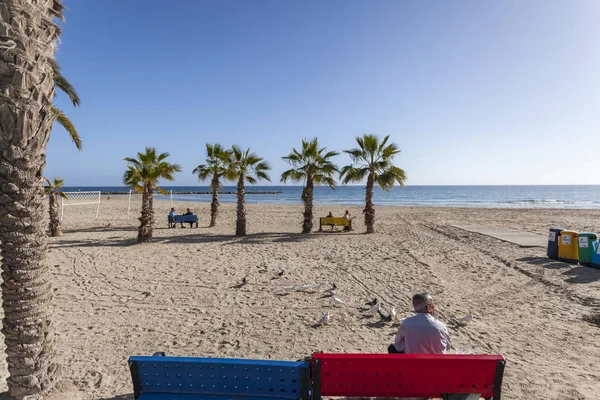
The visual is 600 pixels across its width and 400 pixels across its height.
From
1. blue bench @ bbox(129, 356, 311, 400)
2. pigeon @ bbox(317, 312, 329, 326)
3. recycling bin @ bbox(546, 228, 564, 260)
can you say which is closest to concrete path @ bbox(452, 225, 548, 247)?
recycling bin @ bbox(546, 228, 564, 260)

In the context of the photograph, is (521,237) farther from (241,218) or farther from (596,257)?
(241,218)

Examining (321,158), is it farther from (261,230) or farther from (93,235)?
(93,235)

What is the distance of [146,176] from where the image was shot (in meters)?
13.8

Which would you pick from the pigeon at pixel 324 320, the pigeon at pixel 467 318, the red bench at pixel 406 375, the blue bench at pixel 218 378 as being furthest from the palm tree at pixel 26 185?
the pigeon at pixel 467 318

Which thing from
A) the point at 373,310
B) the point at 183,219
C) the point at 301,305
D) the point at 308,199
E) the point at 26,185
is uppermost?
the point at 26,185

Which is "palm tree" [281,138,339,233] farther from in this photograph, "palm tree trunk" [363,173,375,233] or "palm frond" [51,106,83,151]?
"palm frond" [51,106,83,151]

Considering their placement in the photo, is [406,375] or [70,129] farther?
[70,129]

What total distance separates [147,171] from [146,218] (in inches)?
76.0

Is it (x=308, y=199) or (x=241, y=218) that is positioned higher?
(x=308, y=199)

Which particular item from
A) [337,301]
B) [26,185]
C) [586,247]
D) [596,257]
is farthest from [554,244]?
[26,185]

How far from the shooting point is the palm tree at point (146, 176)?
13.8 meters

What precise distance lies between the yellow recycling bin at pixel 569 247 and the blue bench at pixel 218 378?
11.0 meters

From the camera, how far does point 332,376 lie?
9.79 ft

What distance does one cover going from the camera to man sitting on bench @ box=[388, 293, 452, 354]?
3555 millimetres
